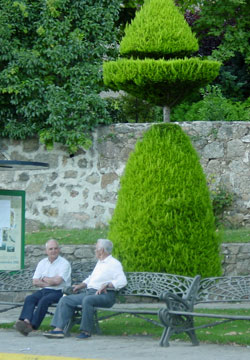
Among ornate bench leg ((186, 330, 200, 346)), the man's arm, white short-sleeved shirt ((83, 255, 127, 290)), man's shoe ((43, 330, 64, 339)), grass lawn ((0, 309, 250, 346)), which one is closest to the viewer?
ornate bench leg ((186, 330, 200, 346))

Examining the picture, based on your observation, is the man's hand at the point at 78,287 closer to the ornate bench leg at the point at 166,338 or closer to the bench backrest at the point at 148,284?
the bench backrest at the point at 148,284

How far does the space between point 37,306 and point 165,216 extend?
2256 mm

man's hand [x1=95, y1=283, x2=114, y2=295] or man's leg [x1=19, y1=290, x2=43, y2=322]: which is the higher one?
man's hand [x1=95, y1=283, x2=114, y2=295]

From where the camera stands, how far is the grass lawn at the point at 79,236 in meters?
12.8

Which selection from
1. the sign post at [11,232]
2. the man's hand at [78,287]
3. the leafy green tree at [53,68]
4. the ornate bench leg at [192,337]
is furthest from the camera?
the leafy green tree at [53,68]

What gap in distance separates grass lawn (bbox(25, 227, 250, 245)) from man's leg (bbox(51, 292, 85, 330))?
13.7 feet

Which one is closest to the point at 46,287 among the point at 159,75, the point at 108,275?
the point at 108,275

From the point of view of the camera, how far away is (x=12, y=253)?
10.5 metres

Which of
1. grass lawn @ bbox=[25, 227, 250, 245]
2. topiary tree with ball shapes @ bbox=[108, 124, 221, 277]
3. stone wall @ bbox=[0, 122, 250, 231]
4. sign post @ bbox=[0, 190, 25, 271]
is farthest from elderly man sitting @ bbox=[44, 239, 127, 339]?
stone wall @ bbox=[0, 122, 250, 231]

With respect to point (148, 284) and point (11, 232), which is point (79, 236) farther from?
point (148, 284)

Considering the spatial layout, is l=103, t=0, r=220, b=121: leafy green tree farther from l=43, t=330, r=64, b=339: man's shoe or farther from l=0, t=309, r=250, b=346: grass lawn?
l=43, t=330, r=64, b=339: man's shoe

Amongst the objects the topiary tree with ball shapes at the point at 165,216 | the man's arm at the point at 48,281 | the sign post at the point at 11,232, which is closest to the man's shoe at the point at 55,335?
the man's arm at the point at 48,281

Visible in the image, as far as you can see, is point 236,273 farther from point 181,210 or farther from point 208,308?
point 181,210

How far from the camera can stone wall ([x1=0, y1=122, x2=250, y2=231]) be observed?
570 inches
